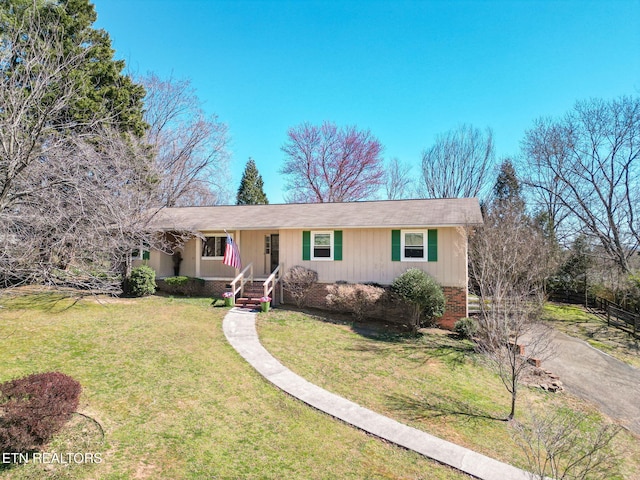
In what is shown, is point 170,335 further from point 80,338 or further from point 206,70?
point 206,70

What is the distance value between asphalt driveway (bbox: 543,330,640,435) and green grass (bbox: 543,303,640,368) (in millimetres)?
663

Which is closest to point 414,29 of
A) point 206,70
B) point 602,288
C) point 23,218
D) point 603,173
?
point 206,70

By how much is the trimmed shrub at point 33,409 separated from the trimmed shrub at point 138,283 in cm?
991

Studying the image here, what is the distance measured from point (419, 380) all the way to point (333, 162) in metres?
27.6

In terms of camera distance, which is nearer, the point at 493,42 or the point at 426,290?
the point at 426,290

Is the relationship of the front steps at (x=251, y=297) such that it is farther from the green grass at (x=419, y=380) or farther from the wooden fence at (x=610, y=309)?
the wooden fence at (x=610, y=309)

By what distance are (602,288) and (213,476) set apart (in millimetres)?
23761

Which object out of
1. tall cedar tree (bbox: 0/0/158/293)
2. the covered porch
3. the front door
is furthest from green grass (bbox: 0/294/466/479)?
the front door

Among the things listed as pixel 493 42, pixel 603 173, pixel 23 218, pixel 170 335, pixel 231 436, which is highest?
pixel 493 42

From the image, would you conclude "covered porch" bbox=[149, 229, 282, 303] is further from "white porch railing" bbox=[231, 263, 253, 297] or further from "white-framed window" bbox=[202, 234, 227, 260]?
"white porch railing" bbox=[231, 263, 253, 297]

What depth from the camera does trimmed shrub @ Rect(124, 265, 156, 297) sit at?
14.3 meters

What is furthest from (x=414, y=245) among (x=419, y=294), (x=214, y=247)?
(x=214, y=247)

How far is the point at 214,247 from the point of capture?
1722 cm

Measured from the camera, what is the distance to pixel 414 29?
12984 millimetres
